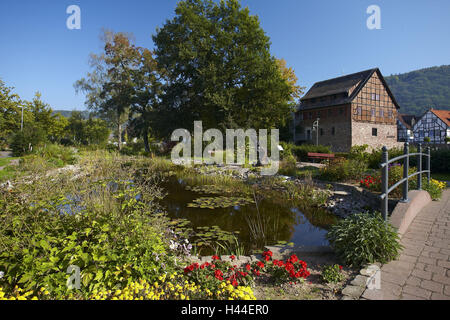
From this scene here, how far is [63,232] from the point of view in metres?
2.52

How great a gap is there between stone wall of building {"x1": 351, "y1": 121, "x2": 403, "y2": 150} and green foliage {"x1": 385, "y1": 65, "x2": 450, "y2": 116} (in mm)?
45902

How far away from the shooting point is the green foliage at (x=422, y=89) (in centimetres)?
6800

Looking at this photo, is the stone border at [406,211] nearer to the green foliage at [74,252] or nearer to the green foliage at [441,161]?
the green foliage at [74,252]

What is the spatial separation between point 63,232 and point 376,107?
105 feet

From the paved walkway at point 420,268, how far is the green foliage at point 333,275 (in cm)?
Result: 35

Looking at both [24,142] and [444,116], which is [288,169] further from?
[444,116]

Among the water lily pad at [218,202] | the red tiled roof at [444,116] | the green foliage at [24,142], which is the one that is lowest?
the water lily pad at [218,202]

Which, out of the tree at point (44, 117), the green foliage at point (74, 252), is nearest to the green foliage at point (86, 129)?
the tree at point (44, 117)

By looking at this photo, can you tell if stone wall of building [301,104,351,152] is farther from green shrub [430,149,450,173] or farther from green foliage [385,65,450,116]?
green foliage [385,65,450,116]

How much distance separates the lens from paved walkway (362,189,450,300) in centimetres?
215

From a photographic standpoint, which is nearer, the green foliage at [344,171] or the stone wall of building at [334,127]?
the green foliage at [344,171]

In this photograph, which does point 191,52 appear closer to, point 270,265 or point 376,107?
point 270,265

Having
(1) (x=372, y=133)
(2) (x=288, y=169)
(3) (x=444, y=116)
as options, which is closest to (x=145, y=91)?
(2) (x=288, y=169)

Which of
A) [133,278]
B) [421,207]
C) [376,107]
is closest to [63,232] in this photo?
[133,278]
